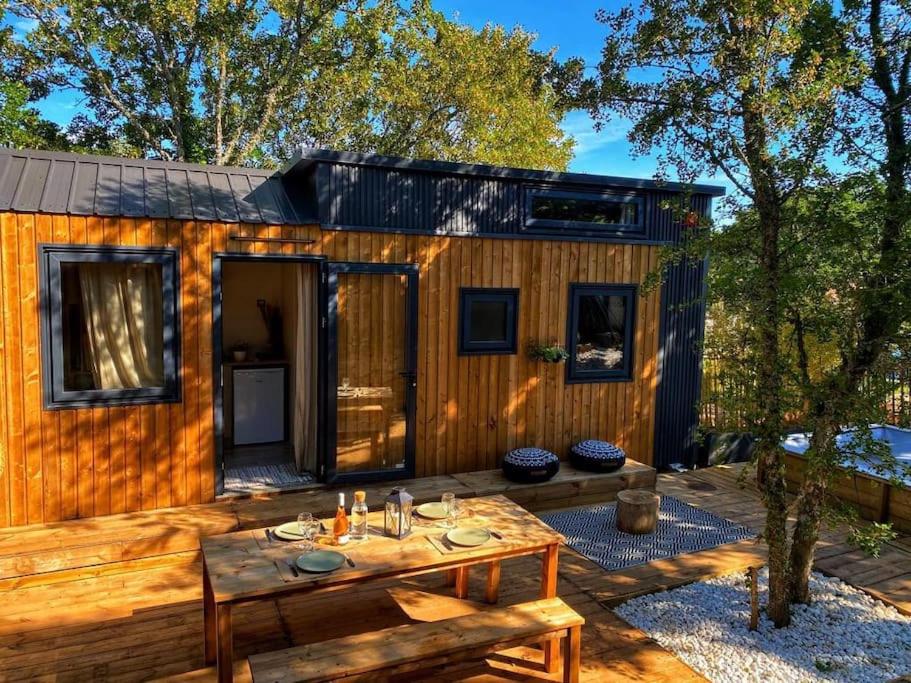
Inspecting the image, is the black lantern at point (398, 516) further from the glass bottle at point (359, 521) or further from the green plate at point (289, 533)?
the green plate at point (289, 533)

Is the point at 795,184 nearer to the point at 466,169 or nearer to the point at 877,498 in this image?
the point at 466,169

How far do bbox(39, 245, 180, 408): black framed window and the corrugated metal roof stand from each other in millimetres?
301

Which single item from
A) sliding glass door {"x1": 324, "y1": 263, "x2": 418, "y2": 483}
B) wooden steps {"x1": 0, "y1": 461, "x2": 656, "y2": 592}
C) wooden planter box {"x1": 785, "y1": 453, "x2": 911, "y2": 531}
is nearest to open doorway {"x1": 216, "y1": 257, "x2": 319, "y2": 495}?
sliding glass door {"x1": 324, "y1": 263, "x2": 418, "y2": 483}

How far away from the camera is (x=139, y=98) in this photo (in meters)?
12.4

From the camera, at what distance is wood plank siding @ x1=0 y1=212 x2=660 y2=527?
14.1 feet

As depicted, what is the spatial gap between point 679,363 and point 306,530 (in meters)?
4.83

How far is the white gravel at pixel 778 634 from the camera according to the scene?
319 cm

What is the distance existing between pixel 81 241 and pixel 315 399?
6.91 feet

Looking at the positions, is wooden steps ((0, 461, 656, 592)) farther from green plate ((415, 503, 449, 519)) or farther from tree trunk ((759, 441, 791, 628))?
tree trunk ((759, 441, 791, 628))

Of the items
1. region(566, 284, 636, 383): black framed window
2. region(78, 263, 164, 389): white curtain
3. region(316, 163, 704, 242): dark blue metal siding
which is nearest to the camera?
region(78, 263, 164, 389): white curtain

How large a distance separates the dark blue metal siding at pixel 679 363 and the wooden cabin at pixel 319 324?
1.0 inches

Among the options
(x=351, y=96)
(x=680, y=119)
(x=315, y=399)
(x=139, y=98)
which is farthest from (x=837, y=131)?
(x=139, y=98)

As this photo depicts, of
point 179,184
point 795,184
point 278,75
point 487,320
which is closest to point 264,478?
point 487,320

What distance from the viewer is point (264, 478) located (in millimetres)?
5430
